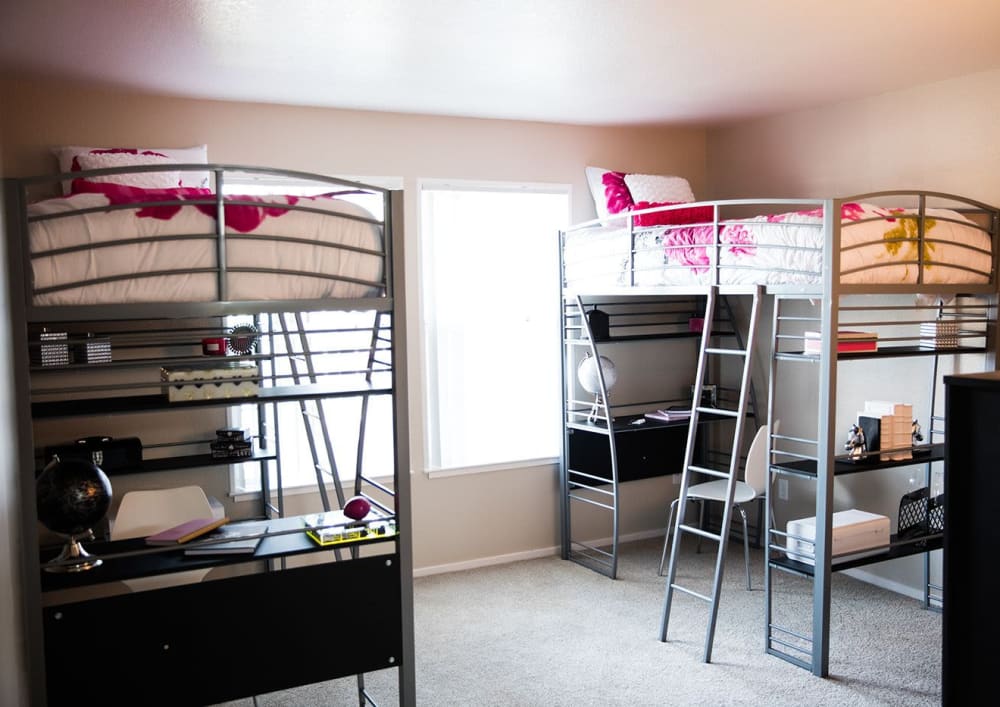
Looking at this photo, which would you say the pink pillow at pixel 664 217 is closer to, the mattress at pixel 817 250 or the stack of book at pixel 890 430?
the mattress at pixel 817 250

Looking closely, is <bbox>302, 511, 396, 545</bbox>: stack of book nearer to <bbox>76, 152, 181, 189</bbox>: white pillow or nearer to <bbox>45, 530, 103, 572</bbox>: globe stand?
<bbox>45, 530, 103, 572</bbox>: globe stand

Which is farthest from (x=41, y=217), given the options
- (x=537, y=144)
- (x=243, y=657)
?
(x=537, y=144)

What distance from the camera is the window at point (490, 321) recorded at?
16.2ft

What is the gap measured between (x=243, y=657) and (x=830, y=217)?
2.65m

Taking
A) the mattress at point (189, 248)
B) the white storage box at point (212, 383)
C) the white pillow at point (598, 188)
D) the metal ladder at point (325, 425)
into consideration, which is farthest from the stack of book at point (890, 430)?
the white storage box at point (212, 383)

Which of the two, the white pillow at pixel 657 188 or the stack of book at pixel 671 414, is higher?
the white pillow at pixel 657 188

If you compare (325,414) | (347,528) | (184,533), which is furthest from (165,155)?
(347,528)

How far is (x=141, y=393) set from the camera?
4.14 metres

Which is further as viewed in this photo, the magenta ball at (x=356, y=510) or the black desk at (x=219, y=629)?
the magenta ball at (x=356, y=510)

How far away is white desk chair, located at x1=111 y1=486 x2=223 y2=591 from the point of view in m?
3.33

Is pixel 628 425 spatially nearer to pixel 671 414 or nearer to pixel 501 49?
pixel 671 414

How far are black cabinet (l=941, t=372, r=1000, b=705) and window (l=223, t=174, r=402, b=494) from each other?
3.10 meters

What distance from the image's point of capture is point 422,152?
4.79 m

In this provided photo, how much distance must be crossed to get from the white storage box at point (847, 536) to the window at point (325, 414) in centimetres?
206
